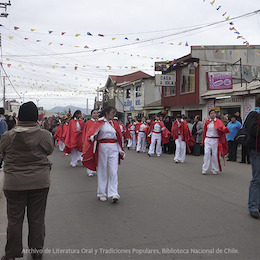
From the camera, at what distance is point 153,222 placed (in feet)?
14.0

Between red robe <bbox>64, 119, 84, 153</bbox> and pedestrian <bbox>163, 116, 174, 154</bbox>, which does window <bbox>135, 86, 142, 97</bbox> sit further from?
red robe <bbox>64, 119, 84, 153</bbox>

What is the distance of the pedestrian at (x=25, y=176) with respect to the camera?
3.00 meters

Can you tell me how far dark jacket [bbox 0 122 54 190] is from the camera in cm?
299

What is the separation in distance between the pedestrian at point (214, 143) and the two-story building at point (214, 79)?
24.4 feet

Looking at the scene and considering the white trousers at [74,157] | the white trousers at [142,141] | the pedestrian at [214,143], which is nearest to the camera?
the pedestrian at [214,143]

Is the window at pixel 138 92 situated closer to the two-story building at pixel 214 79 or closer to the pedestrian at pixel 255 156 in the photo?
the two-story building at pixel 214 79

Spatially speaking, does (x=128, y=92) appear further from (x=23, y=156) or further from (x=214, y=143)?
(x=23, y=156)

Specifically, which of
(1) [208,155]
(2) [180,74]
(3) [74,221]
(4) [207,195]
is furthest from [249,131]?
(2) [180,74]

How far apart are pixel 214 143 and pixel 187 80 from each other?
13.8 m

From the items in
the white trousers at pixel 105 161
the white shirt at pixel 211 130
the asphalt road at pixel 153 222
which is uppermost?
the white shirt at pixel 211 130

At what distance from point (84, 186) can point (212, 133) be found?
4048mm

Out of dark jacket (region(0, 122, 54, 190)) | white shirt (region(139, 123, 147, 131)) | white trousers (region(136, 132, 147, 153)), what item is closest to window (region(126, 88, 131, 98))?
white shirt (region(139, 123, 147, 131))

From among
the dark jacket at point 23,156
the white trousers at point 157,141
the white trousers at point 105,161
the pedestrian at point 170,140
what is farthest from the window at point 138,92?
the dark jacket at point 23,156

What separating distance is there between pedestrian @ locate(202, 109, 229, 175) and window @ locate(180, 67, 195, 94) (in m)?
12.6
